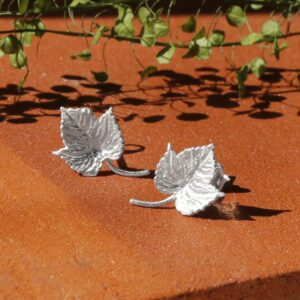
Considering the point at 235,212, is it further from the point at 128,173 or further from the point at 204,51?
the point at 204,51

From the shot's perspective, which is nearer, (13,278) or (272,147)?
(13,278)

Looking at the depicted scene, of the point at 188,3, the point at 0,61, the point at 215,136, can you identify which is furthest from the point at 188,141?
the point at 188,3

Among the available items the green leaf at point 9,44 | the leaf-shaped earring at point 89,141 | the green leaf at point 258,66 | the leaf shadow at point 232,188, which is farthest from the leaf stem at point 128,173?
the green leaf at point 258,66

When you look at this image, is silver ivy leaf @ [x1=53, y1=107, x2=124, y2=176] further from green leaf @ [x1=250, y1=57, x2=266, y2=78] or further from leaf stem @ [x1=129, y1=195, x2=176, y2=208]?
green leaf @ [x1=250, y1=57, x2=266, y2=78]

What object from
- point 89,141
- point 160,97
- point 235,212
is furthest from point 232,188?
point 160,97

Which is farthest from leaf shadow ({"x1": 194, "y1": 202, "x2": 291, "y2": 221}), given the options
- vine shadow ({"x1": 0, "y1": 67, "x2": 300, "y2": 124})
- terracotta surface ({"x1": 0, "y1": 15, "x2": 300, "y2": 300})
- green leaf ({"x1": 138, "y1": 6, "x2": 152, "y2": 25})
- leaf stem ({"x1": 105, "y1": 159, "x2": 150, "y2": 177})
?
green leaf ({"x1": 138, "y1": 6, "x2": 152, "y2": 25})

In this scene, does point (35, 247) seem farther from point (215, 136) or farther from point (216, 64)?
point (216, 64)
